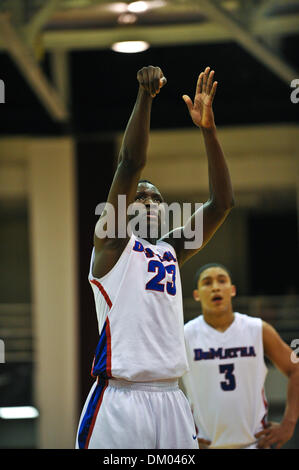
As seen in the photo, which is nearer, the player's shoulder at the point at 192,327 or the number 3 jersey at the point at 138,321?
the number 3 jersey at the point at 138,321

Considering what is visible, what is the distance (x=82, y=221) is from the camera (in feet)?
34.0

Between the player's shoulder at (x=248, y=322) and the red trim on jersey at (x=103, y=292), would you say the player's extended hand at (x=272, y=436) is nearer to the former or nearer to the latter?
the player's shoulder at (x=248, y=322)

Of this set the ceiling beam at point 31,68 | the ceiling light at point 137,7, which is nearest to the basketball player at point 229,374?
the ceiling beam at point 31,68

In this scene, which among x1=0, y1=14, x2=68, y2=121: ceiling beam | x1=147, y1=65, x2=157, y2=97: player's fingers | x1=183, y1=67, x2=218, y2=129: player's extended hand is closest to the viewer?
x1=147, y1=65, x2=157, y2=97: player's fingers

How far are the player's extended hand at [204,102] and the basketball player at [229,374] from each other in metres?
1.65

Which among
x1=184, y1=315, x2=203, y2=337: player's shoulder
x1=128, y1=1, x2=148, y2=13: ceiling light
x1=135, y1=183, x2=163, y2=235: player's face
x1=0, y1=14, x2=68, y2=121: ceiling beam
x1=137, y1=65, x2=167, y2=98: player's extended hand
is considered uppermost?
x1=128, y1=1, x2=148, y2=13: ceiling light

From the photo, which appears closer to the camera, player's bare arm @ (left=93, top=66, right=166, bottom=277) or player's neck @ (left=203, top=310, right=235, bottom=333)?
player's bare arm @ (left=93, top=66, right=166, bottom=277)

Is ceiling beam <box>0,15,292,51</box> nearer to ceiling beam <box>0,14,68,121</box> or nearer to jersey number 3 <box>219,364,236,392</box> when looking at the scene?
ceiling beam <box>0,14,68,121</box>

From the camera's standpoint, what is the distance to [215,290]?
17.3 feet

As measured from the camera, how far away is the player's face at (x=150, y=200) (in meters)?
3.86

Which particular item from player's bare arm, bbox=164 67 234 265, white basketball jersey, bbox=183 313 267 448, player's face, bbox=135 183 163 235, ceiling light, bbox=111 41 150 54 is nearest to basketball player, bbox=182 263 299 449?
white basketball jersey, bbox=183 313 267 448

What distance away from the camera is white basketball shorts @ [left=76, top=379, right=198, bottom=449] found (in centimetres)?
354

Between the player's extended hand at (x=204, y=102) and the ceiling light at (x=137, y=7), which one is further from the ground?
the ceiling light at (x=137, y=7)

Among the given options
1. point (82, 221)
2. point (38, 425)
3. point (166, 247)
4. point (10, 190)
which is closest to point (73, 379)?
point (38, 425)
